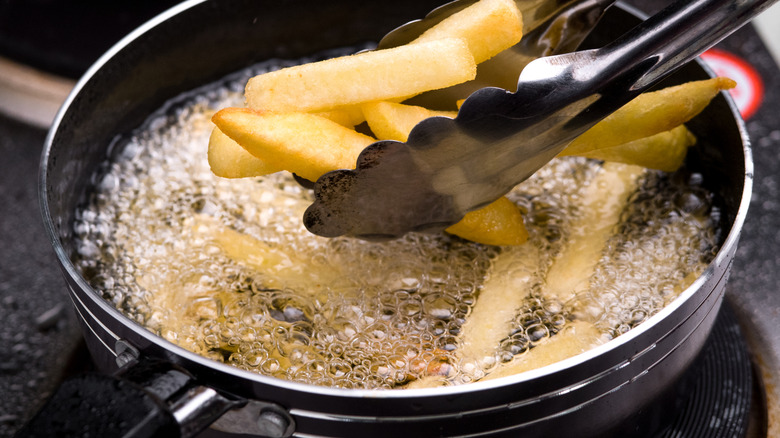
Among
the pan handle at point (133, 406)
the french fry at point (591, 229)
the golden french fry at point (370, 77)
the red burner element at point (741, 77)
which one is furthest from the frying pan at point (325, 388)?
the red burner element at point (741, 77)

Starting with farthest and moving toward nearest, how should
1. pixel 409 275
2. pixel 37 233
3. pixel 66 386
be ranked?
1. pixel 37 233
2. pixel 409 275
3. pixel 66 386

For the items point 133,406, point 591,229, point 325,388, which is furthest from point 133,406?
point 591,229

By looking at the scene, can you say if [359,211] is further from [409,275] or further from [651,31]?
[651,31]

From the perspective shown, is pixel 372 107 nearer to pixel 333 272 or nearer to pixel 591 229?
pixel 333 272

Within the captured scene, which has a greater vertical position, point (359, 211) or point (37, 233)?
point (359, 211)

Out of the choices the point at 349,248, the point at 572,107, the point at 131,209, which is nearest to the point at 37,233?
the point at 131,209

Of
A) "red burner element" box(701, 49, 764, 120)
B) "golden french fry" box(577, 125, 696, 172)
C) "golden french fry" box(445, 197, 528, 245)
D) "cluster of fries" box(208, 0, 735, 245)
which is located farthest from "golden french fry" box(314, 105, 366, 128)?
"red burner element" box(701, 49, 764, 120)
